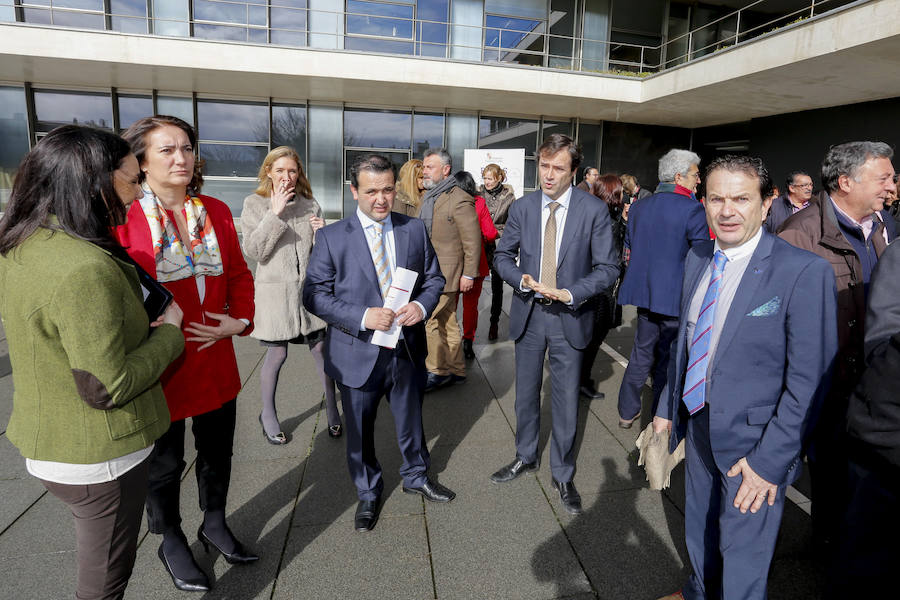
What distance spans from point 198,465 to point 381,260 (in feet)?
4.41

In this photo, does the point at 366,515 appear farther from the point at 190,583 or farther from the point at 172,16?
the point at 172,16

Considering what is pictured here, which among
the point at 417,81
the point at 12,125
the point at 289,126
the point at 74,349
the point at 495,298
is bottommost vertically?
the point at 495,298

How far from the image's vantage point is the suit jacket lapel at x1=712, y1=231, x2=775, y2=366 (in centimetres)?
180

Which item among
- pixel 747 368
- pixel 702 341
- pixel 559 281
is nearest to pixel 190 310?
pixel 559 281

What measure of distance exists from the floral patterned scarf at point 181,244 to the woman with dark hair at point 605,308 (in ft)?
7.42

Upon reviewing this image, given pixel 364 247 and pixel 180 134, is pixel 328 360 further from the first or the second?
pixel 180 134

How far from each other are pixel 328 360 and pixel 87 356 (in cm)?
144

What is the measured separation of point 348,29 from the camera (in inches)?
557

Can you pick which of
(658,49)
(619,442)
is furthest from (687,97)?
(619,442)

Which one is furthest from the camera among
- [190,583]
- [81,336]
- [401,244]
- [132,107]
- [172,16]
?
[132,107]

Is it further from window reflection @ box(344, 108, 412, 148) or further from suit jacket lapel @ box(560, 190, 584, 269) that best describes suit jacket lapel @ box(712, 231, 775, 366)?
window reflection @ box(344, 108, 412, 148)

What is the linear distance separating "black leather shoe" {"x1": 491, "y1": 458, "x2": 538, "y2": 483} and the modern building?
1067 centimetres

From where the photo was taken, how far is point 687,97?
13.3 metres

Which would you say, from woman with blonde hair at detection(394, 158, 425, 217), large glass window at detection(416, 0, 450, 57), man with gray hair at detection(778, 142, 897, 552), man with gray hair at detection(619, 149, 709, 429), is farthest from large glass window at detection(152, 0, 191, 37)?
man with gray hair at detection(778, 142, 897, 552)
